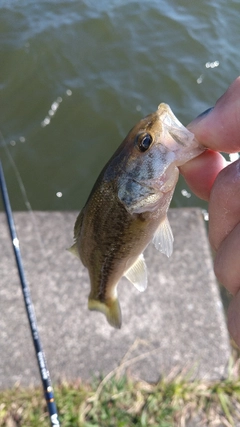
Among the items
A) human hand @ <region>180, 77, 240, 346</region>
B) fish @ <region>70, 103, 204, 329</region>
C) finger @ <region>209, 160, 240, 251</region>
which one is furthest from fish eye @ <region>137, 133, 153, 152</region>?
finger @ <region>209, 160, 240, 251</region>

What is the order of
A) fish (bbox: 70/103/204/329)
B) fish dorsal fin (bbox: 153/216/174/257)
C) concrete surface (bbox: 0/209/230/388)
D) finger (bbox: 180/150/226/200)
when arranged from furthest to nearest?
concrete surface (bbox: 0/209/230/388)
fish dorsal fin (bbox: 153/216/174/257)
finger (bbox: 180/150/226/200)
fish (bbox: 70/103/204/329)

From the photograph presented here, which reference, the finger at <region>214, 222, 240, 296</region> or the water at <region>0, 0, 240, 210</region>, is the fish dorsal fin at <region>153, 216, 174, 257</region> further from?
the water at <region>0, 0, 240, 210</region>

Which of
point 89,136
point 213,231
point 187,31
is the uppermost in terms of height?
point 213,231

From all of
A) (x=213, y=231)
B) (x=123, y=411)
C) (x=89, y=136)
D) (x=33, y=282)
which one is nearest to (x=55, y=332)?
(x=33, y=282)

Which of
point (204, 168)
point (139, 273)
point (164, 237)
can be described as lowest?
point (139, 273)

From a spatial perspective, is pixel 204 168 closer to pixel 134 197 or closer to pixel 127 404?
pixel 134 197

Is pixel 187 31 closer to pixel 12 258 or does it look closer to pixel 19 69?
pixel 19 69

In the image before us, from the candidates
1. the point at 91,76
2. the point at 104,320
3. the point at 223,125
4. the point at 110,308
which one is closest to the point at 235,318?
the point at 223,125
